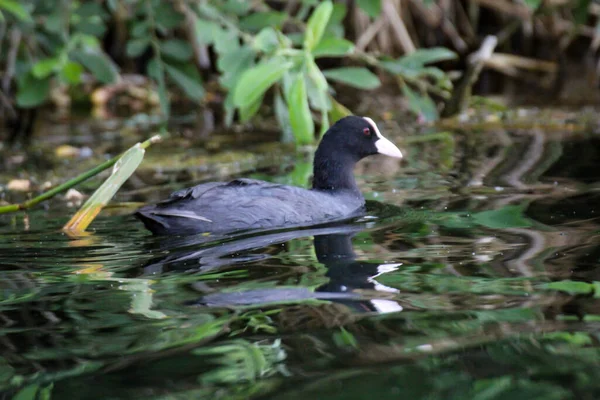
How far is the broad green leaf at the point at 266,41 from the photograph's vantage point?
19.0 feet

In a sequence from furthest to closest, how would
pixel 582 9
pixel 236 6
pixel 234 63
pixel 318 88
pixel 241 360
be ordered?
pixel 582 9 → pixel 236 6 → pixel 234 63 → pixel 318 88 → pixel 241 360

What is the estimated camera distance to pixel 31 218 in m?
4.98

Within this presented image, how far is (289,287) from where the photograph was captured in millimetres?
3225

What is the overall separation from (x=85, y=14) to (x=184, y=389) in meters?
5.27

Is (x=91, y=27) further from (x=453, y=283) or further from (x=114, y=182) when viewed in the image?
(x=453, y=283)

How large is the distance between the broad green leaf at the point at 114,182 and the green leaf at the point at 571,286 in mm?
1802

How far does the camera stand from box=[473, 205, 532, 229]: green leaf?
416 cm

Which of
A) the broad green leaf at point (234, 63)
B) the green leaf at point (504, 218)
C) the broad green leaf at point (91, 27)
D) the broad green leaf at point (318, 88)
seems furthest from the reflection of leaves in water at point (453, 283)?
the broad green leaf at point (91, 27)

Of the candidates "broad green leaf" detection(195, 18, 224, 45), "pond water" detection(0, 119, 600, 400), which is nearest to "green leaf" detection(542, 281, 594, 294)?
"pond water" detection(0, 119, 600, 400)

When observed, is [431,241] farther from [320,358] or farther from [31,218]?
[31,218]

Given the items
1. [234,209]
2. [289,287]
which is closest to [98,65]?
[234,209]

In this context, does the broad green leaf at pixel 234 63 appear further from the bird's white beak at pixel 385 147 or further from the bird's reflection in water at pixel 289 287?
the bird's reflection in water at pixel 289 287

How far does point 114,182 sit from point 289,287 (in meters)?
1.26

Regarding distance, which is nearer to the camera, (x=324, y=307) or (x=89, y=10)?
(x=324, y=307)
